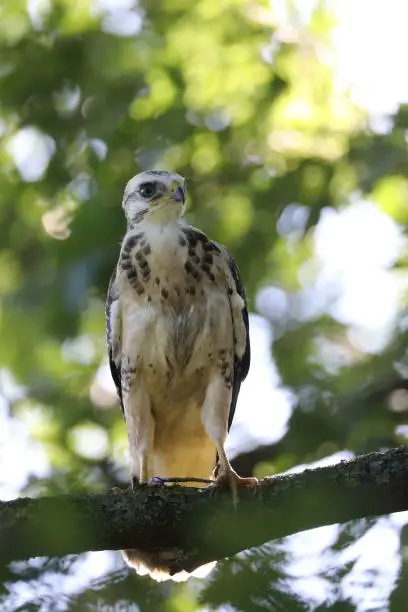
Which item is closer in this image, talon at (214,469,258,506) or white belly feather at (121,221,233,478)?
talon at (214,469,258,506)

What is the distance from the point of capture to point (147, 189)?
5.22 meters

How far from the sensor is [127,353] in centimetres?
509

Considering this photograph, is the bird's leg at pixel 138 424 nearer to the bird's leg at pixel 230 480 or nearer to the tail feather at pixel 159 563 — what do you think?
the bird's leg at pixel 230 480

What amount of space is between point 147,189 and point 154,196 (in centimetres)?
6

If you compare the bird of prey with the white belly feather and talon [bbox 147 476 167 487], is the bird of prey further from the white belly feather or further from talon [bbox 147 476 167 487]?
talon [bbox 147 476 167 487]

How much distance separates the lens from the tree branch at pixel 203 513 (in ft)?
8.38

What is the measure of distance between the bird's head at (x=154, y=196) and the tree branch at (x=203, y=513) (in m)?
1.84

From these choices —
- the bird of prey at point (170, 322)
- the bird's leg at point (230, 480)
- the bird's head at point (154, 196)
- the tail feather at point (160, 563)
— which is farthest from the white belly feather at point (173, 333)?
the tail feather at point (160, 563)

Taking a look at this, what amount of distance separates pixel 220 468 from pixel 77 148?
193cm

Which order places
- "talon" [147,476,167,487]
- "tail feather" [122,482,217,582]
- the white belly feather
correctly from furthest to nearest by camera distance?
the white belly feather → "talon" [147,476,167,487] → "tail feather" [122,482,217,582]

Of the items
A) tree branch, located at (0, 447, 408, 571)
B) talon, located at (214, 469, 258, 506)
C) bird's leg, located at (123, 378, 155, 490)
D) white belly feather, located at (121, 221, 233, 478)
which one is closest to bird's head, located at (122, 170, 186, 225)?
white belly feather, located at (121, 221, 233, 478)

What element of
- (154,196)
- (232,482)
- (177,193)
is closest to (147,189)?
(154,196)

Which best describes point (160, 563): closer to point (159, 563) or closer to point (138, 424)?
point (159, 563)

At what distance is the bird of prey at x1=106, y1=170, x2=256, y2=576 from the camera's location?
496cm
